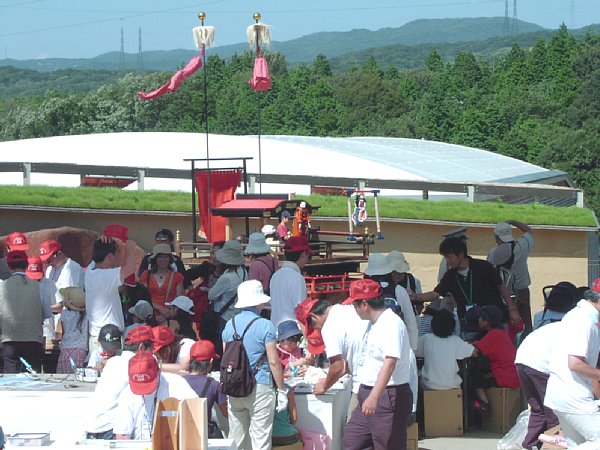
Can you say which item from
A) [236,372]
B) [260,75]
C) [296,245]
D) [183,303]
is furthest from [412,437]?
[260,75]

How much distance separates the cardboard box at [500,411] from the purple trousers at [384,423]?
253 centimetres

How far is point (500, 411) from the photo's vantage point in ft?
33.0

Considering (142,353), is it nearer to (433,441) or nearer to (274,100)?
(433,441)

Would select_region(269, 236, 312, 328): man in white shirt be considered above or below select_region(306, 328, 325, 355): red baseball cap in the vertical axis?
above

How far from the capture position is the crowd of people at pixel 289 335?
7.39m

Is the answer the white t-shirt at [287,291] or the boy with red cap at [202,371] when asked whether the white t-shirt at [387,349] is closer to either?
the boy with red cap at [202,371]

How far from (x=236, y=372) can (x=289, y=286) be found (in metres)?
2.14

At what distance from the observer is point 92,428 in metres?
7.40

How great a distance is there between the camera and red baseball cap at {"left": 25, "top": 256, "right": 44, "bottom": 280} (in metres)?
9.97

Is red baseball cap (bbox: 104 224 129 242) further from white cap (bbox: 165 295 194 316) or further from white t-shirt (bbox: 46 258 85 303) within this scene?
white cap (bbox: 165 295 194 316)

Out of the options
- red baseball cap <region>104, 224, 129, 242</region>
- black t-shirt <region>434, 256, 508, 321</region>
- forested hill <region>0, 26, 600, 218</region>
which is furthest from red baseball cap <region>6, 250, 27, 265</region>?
forested hill <region>0, 26, 600, 218</region>

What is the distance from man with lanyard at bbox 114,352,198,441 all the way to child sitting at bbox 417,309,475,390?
301cm

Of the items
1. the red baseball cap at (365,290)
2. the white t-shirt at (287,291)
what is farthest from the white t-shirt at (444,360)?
the red baseball cap at (365,290)

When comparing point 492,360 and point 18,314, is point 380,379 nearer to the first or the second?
point 492,360
